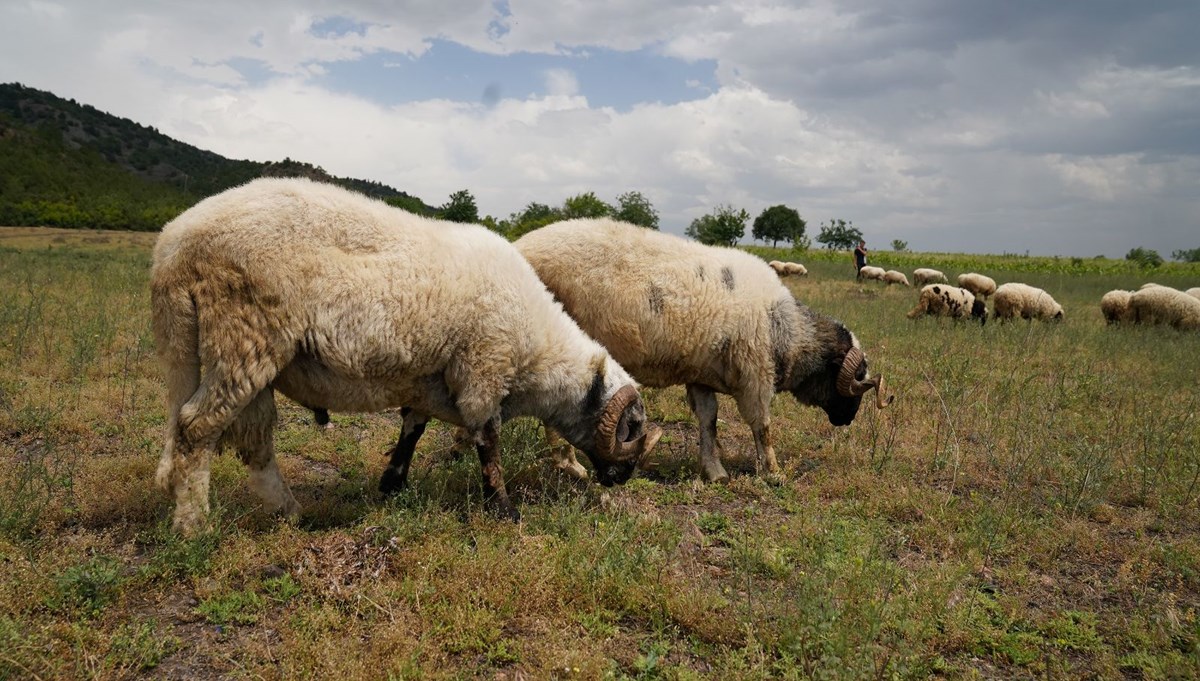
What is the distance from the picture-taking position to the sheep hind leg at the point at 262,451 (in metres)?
4.80

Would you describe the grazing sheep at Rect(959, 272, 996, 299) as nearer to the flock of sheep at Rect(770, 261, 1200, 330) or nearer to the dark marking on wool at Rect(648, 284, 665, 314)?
the flock of sheep at Rect(770, 261, 1200, 330)

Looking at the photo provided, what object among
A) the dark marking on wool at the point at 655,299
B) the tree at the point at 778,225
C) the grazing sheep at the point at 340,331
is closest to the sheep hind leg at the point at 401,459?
the grazing sheep at the point at 340,331

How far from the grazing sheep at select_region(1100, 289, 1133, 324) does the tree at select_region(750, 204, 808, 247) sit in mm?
65380

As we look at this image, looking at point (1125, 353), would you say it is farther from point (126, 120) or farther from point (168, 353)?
point (126, 120)

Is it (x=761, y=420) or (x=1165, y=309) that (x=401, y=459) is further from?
(x=1165, y=309)

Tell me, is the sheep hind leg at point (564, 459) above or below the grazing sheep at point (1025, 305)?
below

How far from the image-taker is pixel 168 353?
14.9 ft

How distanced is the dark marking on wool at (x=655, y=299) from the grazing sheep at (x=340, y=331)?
1201 mm

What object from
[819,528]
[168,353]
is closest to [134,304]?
[168,353]

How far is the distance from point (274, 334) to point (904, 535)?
506 cm

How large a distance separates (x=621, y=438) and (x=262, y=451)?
2.82 meters

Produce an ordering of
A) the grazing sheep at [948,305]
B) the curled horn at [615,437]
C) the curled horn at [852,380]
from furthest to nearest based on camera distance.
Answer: the grazing sheep at [948,305]
the curled horn at [852,380]
the curled horn at [615,437]

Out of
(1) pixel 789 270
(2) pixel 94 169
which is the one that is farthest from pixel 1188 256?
(2) pixel 94 169

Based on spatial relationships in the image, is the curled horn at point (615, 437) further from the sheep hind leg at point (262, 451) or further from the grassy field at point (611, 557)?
the sheep hind leg at point (262, 451)
